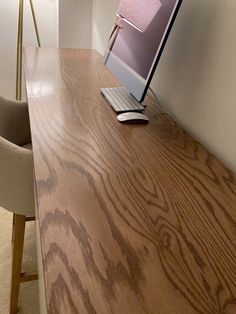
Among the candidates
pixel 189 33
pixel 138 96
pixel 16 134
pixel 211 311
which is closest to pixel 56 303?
pixel 211 311

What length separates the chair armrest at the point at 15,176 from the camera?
966 millimetres

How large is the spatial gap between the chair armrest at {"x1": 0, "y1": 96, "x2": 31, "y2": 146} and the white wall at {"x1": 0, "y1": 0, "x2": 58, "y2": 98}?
134 cm

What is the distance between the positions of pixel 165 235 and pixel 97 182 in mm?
225

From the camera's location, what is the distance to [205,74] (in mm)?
1039

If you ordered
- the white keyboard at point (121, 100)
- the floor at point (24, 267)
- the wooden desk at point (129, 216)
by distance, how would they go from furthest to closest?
the floor at point (24, 267), the white keyboard at point (121, 100), the wooden desk at point (129, 216)

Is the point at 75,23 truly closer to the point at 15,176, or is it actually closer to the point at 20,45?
the point at 20,45

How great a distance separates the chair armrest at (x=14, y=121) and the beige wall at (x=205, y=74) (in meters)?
0.68

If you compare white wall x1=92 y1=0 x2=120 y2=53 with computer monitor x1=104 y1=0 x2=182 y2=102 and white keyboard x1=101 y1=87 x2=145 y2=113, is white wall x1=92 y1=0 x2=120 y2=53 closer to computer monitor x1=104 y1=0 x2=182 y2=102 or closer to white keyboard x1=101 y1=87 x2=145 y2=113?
computer monitor x1=104 y1=0 x2=182 y2=102

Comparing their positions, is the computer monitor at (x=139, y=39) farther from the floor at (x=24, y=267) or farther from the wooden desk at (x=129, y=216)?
the floor at (x=24, y=267)

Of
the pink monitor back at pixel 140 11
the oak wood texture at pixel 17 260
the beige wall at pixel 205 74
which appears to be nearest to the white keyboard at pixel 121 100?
the beige wall at pixel 205 74

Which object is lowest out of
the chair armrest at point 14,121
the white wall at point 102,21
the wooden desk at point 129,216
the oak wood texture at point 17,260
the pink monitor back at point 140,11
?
the oak wood texture at point 17,260

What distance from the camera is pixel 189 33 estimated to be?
112 centimetres

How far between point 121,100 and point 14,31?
189 cm

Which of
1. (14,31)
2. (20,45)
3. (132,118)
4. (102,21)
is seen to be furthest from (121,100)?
(14,31)
